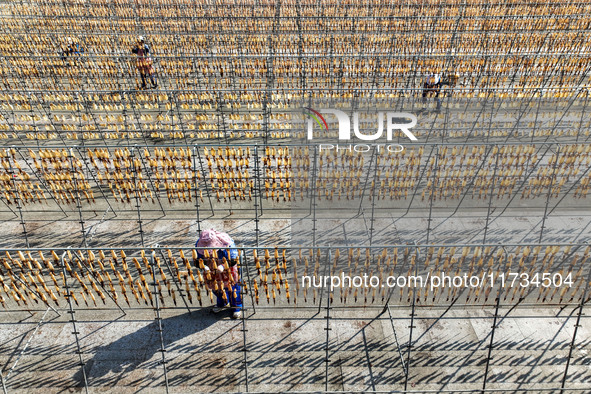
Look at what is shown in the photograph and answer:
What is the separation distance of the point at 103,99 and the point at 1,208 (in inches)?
326

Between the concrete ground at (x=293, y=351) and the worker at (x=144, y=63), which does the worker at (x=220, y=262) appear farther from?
the worker at (x=144, y=63)

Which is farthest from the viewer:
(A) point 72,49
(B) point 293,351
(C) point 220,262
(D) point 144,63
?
(A) point 72,49

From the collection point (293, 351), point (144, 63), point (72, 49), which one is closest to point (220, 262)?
point (293, 351)

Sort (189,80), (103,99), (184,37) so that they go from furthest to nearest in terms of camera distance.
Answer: (184,37), (189,80), (103,99)

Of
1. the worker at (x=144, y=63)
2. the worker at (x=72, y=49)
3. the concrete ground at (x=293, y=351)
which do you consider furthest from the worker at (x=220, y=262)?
the worker at (x=72, y=49)

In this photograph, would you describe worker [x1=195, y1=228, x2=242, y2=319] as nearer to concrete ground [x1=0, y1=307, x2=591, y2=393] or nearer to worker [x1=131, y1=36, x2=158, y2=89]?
concrete ground [x1=0, y1=307, x2=591, y2=393]

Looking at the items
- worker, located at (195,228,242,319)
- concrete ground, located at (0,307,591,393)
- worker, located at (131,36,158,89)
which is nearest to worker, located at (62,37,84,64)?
worker, located at (131,36,158,89)

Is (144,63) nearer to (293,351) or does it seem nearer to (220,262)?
(220,262)

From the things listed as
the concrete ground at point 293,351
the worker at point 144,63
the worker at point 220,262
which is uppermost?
the worker at point 144,63

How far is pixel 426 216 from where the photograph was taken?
12766 mm

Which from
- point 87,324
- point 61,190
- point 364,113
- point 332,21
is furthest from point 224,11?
point 87,324

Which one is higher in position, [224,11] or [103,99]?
[224,11]

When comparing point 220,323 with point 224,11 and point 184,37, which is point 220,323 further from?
point 224,11

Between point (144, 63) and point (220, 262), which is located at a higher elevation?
point (144, 63)
